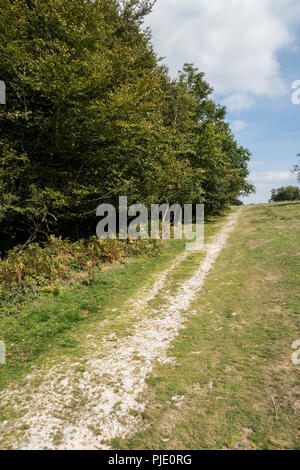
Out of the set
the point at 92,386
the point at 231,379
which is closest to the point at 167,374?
the point at 231,379

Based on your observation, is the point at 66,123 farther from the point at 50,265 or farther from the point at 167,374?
the point at 167,374

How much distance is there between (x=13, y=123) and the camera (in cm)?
1055

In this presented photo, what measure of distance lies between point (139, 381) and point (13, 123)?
11.1 m

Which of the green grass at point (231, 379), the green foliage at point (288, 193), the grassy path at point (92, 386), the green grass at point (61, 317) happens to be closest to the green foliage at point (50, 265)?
the green grass at point (61, 317)

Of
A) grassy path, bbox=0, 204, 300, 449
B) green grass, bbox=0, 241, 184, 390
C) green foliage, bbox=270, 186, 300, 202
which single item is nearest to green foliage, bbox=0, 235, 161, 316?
green grass, bbox=0, 241, 184, 390

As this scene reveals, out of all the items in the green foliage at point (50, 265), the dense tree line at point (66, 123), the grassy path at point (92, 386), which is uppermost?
the dense tree line at point (66, 123)

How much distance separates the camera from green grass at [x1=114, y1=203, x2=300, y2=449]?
11.9 ft

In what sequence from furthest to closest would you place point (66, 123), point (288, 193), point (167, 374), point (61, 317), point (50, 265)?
point (288, 193) → point (66, 123) → point (50, 265) → point (61, 317) → point (167, 374)

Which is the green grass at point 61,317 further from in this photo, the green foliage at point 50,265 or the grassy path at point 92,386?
the green foliage at point 50,265

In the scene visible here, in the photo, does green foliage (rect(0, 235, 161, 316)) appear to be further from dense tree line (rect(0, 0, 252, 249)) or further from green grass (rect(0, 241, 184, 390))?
dense tree line (rect(0, 0, 252, 249))

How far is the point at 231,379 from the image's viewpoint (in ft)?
15.4

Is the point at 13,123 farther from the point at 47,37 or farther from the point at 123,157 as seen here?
the point at 123,157

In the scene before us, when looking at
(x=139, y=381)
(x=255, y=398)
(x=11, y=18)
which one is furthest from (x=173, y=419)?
(x=11, y=18)

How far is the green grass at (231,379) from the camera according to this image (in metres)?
3.62
